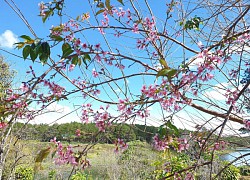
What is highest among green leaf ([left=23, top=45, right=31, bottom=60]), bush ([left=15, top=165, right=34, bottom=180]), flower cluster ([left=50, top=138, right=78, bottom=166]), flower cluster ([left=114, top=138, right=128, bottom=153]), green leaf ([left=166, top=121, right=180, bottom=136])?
green leaf ([left=23, top=45, right=31, bottom=60])

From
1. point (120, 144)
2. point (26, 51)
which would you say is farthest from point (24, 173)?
point (26, 51)

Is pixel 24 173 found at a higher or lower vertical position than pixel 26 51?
lower

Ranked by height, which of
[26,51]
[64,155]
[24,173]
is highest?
[26,51]

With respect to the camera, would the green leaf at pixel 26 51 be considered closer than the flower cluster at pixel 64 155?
Yes

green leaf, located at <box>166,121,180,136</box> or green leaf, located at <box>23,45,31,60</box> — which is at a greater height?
green leaf, located at <box>23,45,31,60</box>

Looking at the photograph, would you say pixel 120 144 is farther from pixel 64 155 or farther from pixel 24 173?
pixel 24 173

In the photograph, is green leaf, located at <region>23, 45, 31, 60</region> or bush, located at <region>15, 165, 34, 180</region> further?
bush, located at <region>15, 165, 34, 180</region>

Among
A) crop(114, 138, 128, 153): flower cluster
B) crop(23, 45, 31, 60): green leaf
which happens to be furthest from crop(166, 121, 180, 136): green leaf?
crop(23, 45, 31, 60): green leaf

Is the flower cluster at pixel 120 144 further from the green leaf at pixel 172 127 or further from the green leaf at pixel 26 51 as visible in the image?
the green leaf at pixel 26 51

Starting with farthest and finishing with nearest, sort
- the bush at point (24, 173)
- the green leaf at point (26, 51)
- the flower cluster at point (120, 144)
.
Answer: the bush at point (24, 173) < the flower cluster at point (120, 144) < the green leaf at point (26, 51)

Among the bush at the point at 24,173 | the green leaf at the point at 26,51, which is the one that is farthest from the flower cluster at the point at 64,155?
the bush at the point at 24,173

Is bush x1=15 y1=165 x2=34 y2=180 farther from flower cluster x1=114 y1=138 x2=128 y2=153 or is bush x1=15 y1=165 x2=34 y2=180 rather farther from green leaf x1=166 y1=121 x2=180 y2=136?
green leaf x1=166 y1=121 x2=180 y2=136

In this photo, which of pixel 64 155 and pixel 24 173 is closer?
pixel 64 155

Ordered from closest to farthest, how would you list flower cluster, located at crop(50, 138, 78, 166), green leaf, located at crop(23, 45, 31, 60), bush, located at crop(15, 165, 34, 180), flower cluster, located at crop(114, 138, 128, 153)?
green leaf, located at crop(23, 45, 31, 60) → flower cluster, located at crop(50, 138, 78, 166) → flower cluster, located at crop(114, 138, 128, 153) → bush, located at crop(15, 165, 34, 180)
